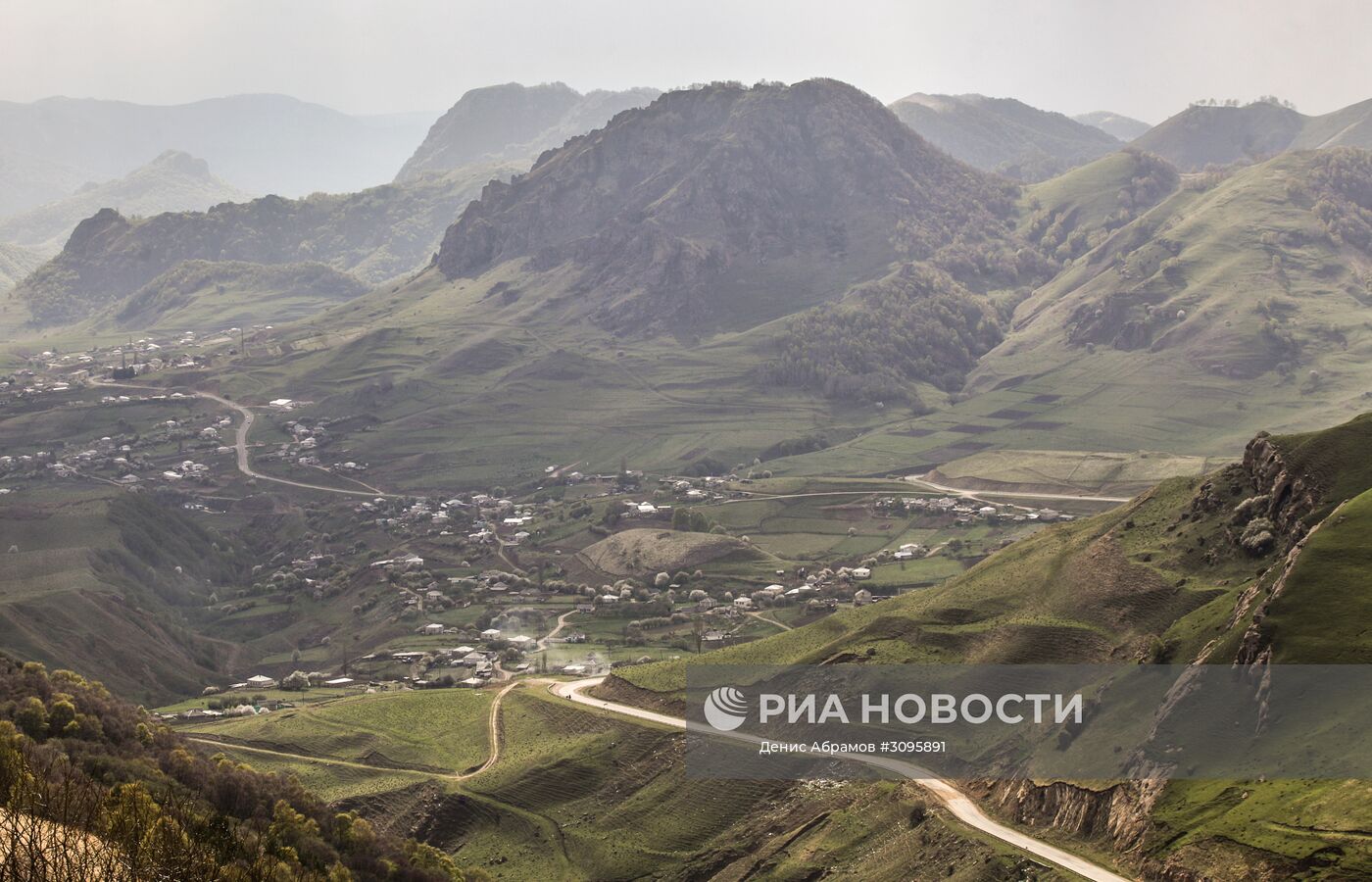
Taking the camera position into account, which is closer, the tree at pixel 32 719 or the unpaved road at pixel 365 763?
the tree at pixel 32 719

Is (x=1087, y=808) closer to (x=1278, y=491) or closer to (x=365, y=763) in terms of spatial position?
(x=1278, y=491)

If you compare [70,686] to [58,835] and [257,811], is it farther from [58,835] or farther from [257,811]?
[58,835]

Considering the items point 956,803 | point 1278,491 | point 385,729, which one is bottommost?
point 385,729

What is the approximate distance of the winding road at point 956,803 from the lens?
90.7m

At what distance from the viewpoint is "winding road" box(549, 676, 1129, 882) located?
298ft

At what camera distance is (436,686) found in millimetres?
179125

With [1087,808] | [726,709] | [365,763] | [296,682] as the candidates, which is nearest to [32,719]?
[365,763]

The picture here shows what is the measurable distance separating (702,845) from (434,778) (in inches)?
1336

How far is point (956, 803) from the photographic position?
108 meters

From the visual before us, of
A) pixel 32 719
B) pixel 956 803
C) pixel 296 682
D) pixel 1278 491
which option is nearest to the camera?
pixel 956 803

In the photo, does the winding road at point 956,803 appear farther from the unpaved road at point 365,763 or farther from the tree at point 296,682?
the tree at point 296,682

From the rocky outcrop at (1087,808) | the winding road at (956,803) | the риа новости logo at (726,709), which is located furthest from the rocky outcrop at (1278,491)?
the риа новости logo at (726,709)

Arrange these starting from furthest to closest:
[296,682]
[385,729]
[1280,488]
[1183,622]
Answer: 1. [296,682]
2. [385,729]
3. [1280,488]
4. [1183,622]

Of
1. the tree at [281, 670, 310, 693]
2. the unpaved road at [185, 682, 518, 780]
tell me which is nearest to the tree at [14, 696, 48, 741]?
the unpaved road at [185, 682, 518, 780]
